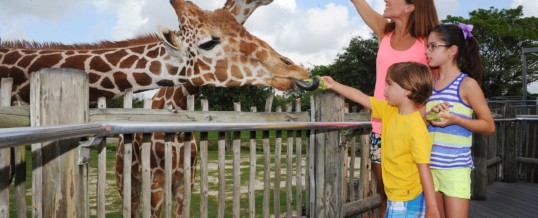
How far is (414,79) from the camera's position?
2.30 metres

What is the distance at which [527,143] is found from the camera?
8.14 m

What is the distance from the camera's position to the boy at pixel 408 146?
2.30 meters

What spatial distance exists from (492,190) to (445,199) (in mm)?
4945

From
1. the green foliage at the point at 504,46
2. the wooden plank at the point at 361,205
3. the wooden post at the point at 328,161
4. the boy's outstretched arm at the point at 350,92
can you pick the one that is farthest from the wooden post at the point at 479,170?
the green foliage at the point at 504,46

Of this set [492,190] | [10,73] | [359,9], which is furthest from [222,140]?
[492,190]

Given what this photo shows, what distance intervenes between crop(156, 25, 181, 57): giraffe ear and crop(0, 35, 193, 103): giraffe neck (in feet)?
0.35

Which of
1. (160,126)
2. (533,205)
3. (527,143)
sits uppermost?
(160,126)

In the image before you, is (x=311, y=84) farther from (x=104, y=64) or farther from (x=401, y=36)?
(x=104, y=64)

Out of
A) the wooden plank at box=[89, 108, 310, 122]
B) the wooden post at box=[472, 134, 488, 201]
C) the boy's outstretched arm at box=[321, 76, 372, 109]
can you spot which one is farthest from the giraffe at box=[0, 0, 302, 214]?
the wooden post at box=[472, 134, 488, 201]

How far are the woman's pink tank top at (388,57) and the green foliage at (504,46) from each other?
30289mm

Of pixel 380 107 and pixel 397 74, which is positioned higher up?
pixel 397 74

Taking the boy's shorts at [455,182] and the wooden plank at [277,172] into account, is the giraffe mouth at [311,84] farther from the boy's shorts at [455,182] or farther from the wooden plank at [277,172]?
the boy's shorts at [455,182]

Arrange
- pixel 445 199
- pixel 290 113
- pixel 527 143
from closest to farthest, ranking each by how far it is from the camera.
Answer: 1. pixel 445 199
2. pixel 290 113
3. pixel 527 143

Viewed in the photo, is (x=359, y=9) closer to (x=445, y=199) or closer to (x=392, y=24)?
(x=392, y=24)
